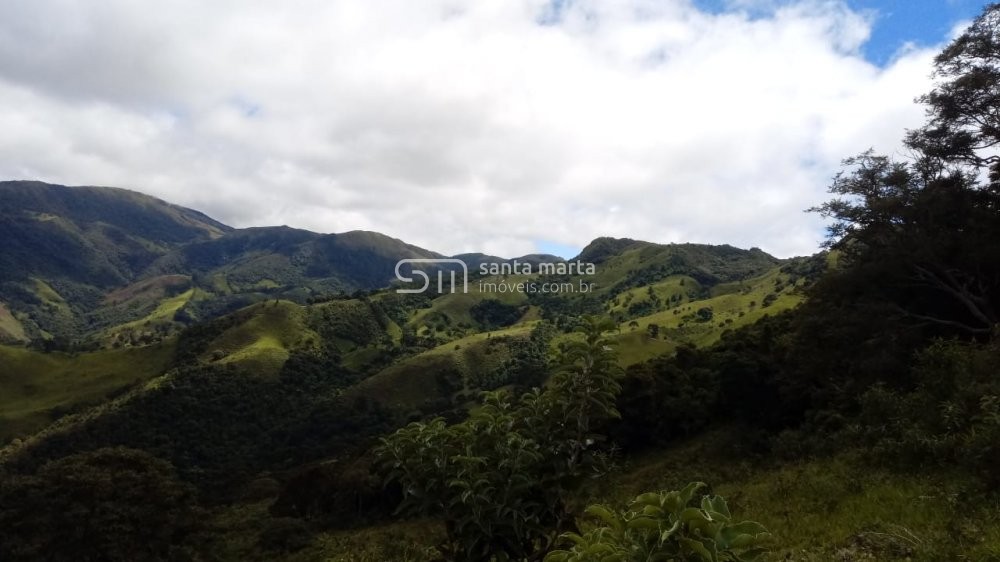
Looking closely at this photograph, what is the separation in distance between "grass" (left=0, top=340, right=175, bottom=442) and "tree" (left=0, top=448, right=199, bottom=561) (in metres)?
143

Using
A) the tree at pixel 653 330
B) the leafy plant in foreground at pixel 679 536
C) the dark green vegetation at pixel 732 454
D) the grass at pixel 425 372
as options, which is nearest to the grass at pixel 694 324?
the tree at pixel 653 330

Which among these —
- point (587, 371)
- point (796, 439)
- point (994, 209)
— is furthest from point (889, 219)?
point (587, 371)

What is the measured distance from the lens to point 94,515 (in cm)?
3859

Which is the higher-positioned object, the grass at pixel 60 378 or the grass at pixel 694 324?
the grass at pixel 694 324

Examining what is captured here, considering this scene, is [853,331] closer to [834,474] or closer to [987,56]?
[834,474]

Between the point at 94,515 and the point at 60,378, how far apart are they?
18209cm

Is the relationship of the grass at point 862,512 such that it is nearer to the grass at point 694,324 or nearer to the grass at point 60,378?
the grass at point 694,324

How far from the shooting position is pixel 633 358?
139 meters

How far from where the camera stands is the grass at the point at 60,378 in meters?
157

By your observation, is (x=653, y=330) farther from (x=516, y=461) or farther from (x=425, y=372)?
(x=516, y=461)

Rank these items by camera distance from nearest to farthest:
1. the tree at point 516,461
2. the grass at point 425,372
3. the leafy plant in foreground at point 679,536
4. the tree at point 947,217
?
the leafy plant in foreground at point 679,536
the tree at point 516,461
the tree at point 947,217
the grass at point 425,372

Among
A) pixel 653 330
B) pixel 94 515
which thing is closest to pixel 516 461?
pixel 94 515

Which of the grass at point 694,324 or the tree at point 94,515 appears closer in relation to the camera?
the tree at point 94,515

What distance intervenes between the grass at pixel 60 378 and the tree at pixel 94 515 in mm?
142561
